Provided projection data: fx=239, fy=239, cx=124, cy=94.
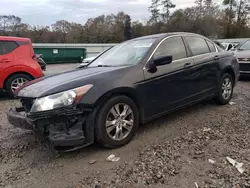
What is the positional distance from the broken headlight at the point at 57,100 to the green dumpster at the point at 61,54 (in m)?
18.2

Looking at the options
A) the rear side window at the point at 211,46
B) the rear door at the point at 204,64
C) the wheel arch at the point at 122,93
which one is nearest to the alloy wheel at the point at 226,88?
the rear door at the point at 204,64

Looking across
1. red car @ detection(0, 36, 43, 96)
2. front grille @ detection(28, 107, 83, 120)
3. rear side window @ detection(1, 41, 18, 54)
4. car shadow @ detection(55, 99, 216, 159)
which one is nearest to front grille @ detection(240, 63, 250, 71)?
car shadow @ detection(55, 99, 216, 159)

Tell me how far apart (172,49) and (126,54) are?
789mm

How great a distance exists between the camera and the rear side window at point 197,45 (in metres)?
4.44

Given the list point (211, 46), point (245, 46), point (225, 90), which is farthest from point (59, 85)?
point (245, 46)

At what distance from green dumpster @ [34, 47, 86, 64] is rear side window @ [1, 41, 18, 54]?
13633 millimetres

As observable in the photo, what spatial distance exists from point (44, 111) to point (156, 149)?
151 cm

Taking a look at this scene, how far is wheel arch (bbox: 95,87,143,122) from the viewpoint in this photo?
9.83 ft

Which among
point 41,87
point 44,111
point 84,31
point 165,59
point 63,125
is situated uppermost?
point 84,31

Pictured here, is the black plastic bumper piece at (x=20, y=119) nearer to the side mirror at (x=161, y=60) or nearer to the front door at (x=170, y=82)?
the front door at (x=170, y=82)

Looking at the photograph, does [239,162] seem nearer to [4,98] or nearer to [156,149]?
[156,149]

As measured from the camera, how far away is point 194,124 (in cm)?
405

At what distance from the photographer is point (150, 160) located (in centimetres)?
289

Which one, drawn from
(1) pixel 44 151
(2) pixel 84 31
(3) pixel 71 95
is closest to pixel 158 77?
(3) pixel 71 95
